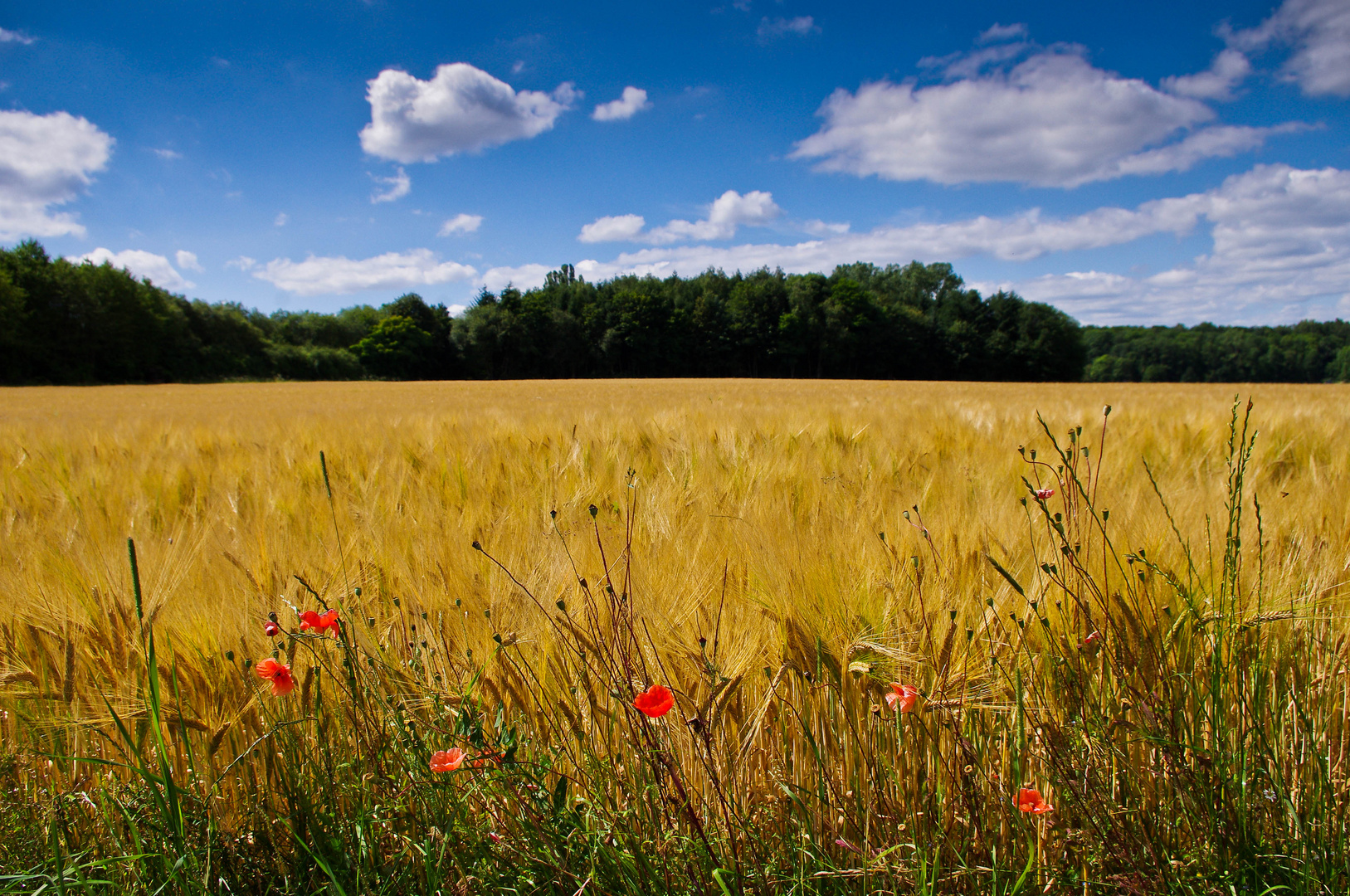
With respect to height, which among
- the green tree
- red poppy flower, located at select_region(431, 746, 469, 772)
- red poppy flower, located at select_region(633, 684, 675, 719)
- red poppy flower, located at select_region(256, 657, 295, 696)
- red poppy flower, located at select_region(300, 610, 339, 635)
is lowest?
red poppy flower, located at select_region(431, 746, 469, 772)

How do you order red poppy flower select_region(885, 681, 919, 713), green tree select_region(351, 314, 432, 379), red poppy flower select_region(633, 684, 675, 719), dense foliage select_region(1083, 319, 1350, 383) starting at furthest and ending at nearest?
dense foliage select_region(1083, 319, 1350, 383) < green tree select_region(351, 314, 432, 379) < red poppy flower select_region(885, 681, 919, 713) < red poppy flower select_region(633, 684, 675, 719)

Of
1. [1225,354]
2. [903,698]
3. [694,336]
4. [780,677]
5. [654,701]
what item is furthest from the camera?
[1225,354]

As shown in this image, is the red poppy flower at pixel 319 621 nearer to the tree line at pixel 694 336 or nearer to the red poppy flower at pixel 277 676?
the red poppy flower at pixel 277 676

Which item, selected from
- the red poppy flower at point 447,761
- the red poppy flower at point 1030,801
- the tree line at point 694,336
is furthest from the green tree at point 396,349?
the red poppy flower at point 1030,801

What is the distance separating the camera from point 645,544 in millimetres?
1391

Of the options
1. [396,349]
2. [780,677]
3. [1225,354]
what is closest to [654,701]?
[780,677]

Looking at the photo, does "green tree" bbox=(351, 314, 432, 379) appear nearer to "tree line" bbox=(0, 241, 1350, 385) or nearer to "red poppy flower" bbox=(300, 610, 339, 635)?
"tree line" bbox=(0, 241, 1350, 385)

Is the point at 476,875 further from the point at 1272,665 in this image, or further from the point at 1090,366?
the point at 1090,366

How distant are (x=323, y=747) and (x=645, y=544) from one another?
2.35ft

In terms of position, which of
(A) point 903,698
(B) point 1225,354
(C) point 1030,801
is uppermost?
(B) point 1225,354

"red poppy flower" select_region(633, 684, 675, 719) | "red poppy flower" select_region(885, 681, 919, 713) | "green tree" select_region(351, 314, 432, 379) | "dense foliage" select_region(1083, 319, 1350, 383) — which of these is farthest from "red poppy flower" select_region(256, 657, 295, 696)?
"dense foliage" select_region(1083, 319, 1350, 383)

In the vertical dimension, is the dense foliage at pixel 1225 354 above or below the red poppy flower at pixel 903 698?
above

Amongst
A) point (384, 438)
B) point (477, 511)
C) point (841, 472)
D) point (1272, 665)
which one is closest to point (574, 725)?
point (477, 511)

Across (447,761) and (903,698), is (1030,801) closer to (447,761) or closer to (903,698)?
(903,698)
